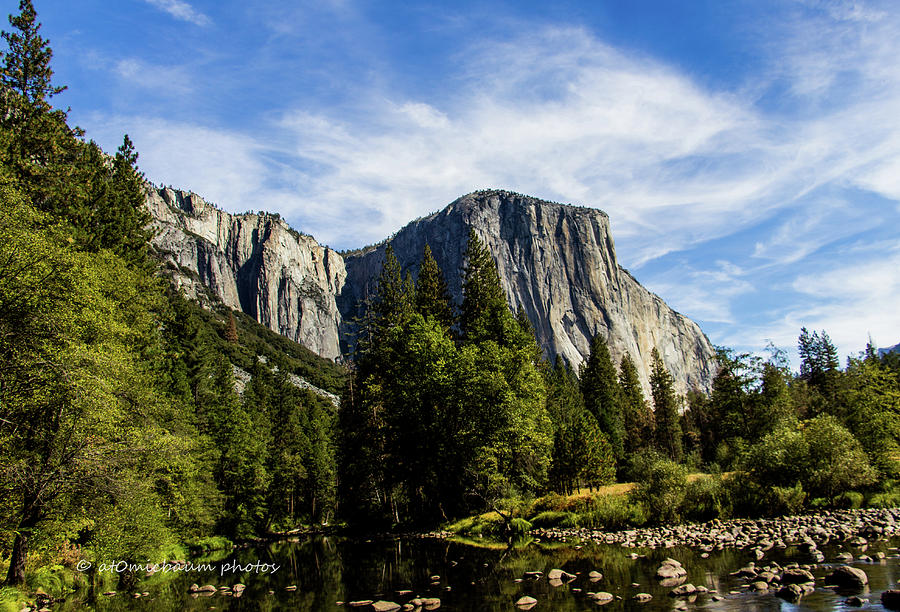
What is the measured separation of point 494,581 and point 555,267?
507 feet

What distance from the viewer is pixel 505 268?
163 m

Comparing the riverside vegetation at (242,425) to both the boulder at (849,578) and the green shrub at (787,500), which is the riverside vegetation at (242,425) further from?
the boulder at (849,578)

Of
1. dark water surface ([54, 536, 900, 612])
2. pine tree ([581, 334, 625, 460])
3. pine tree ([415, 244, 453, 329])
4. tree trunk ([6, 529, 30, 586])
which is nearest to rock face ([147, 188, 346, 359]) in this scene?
pine tree ([581, 334, 625, 460])

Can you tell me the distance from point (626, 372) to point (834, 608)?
72.0m

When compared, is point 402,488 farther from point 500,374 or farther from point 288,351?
point 288,351

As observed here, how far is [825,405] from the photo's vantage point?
50688 millimetres

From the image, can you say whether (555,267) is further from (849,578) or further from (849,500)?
(849,578)

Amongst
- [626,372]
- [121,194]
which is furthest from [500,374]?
[626,372]

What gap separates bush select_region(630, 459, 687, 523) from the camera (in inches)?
984

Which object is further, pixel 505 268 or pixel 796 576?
pixel 505 268

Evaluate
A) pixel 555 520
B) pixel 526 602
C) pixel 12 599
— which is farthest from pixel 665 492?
pixel 12 599

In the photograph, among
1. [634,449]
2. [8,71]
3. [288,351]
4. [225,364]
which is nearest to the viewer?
[8,71]

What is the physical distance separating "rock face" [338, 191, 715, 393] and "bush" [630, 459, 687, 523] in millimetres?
123394

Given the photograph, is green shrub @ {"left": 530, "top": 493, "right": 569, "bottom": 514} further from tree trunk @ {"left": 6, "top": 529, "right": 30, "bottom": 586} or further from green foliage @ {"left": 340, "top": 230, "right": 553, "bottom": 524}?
tree trunk @ {"left": 6, "top": 529, "right": 30, "bottom": 586}
